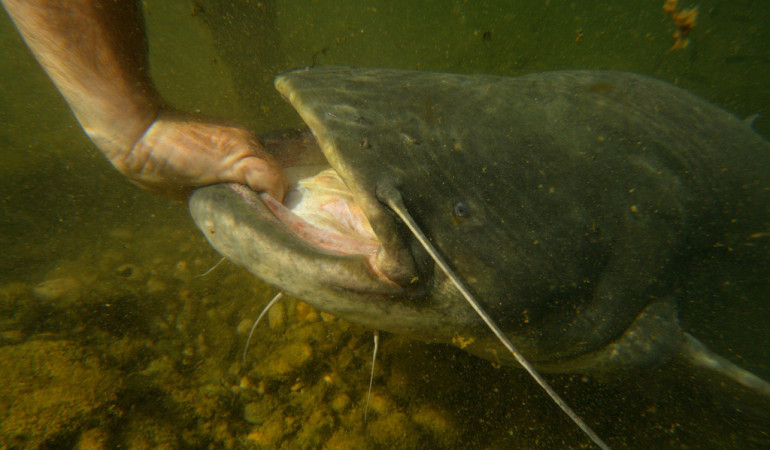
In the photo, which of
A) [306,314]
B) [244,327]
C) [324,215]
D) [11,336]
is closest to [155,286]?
[11,336]

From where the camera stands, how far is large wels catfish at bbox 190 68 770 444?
3.95 ft

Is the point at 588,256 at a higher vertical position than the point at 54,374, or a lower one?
higher

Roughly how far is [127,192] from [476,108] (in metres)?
7.64

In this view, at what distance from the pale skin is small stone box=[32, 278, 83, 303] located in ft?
9.20

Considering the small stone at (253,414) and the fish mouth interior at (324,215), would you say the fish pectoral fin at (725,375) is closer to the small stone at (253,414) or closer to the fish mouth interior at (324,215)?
the fish mouth interior at (324,215)

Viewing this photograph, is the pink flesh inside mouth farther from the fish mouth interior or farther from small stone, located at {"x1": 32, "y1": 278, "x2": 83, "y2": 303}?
small stone, located at {"x1": 32, "y1": 278, "x2": 83, "y2": 303}

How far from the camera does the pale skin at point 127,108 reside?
1.14 m

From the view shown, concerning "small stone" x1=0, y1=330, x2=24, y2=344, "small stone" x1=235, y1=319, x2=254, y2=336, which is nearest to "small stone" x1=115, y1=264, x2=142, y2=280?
"small stone" x1=0, y1=330, x2=24, y2=344

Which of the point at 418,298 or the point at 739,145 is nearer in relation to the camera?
the point at 418,298

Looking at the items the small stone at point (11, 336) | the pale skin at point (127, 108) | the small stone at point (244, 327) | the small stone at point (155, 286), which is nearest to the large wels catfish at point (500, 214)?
the pale skin at point (127, 108)

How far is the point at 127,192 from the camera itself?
21.2 feet

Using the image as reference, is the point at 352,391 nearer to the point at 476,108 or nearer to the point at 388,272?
the point at 388,272

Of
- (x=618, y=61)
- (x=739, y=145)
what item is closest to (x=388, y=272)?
(x=739, y=145)

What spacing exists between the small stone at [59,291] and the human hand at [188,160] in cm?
281
